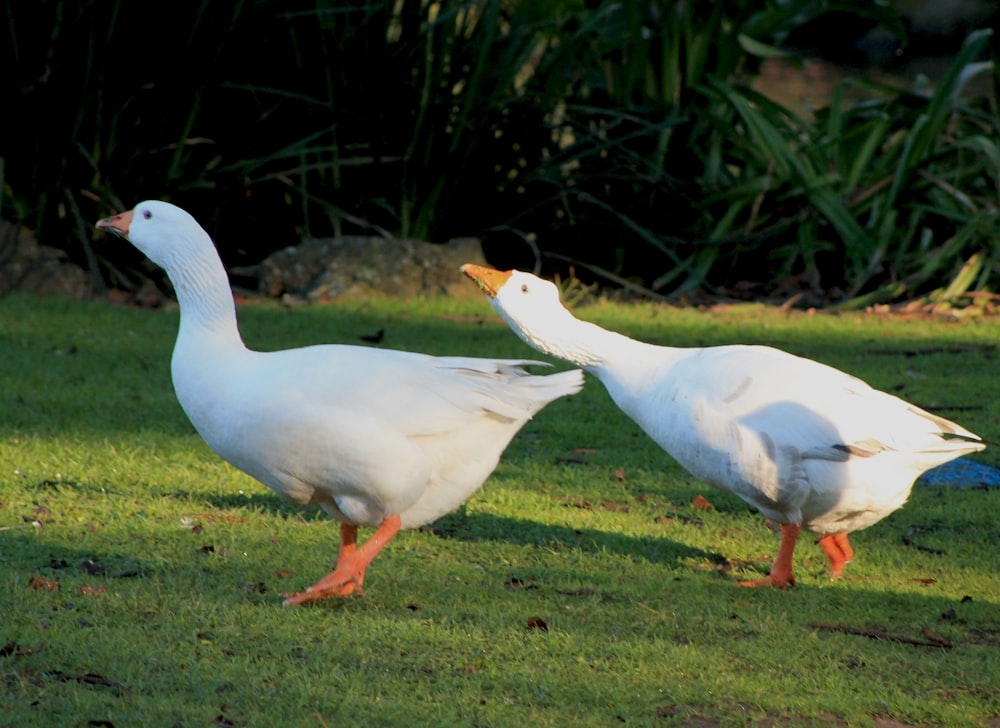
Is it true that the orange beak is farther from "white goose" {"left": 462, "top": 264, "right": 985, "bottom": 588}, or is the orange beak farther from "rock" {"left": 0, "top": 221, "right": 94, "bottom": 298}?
"rock" {"left": 0, "top": 221, "right": 94, "bottom": 298}

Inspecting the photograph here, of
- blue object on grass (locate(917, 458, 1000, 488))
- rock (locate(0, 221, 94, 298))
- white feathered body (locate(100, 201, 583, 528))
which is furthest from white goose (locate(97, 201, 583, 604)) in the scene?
rock (locate(0, 221, 94, 298))

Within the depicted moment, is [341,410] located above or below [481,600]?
above

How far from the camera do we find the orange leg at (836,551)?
4.40 meters

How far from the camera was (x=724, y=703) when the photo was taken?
319 centimetres

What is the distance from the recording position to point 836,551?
4.44 meters

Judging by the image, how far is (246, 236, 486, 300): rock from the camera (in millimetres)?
10055

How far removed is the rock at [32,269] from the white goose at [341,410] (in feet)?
17.7

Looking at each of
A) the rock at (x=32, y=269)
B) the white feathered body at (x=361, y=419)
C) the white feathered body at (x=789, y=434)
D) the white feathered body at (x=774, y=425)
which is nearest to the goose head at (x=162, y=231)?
the white feathered body at (x=361, y=419)

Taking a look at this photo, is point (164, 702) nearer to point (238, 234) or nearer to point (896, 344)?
Answer: point (896, 344)

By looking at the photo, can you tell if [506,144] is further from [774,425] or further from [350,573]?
[350,573]

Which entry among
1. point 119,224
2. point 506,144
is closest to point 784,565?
point 119,224

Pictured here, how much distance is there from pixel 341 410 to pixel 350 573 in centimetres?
49

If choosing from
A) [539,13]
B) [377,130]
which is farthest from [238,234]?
[539,13]

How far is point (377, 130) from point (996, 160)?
4874mm
